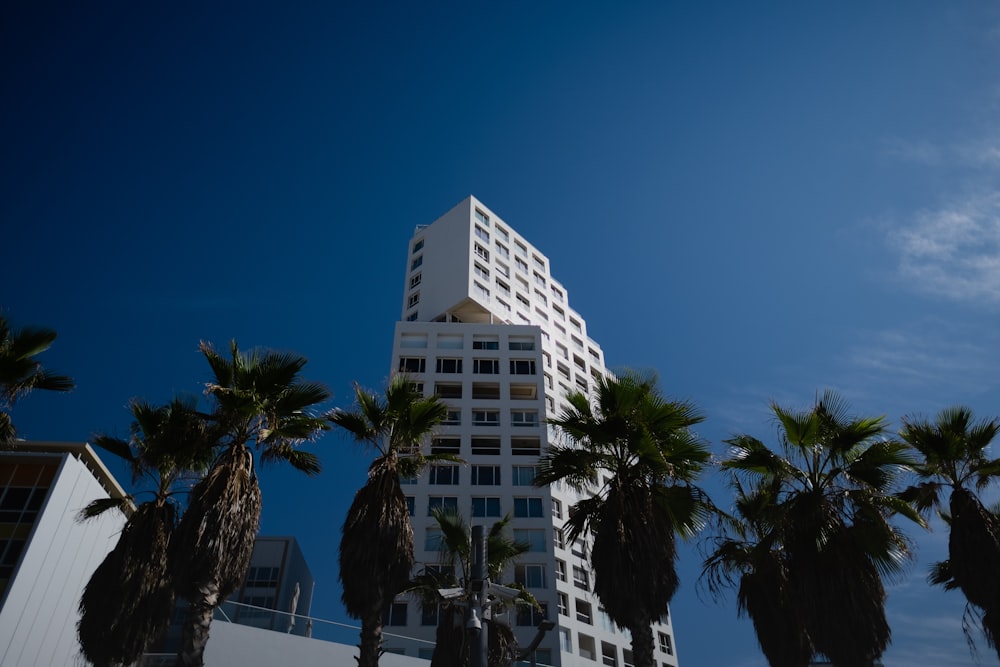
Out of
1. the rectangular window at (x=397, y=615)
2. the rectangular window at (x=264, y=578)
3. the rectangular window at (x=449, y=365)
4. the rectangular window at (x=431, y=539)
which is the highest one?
the rectangular window at (x=449, y=365)

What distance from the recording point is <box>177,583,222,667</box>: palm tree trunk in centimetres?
1334

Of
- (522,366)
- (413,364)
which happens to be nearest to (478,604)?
(413,364)

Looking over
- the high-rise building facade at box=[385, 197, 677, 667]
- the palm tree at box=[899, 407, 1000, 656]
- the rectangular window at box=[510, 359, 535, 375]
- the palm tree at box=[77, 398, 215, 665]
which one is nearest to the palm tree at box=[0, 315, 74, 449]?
the palm tree at box=[77, 398, 215, 665]

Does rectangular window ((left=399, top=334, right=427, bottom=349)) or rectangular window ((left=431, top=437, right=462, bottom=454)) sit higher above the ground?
rectangular window ((left=399, top=334, right=427, bottom=349))

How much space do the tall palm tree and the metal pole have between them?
10.9 ft

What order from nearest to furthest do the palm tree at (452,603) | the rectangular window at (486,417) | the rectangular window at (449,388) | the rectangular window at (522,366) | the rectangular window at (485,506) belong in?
the palm tree at (452,603) < the rectangular window at (485,506) < the rectangular window at (486,417) < the rectangular window at (449,388) < the rectangular window at (522,366)

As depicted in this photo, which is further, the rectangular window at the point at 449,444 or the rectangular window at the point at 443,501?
the rectangular window at the point at 449,444

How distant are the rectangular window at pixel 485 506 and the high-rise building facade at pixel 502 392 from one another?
0.08 m

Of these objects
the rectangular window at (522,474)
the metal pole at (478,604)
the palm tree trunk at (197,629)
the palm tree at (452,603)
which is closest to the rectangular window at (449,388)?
the rectangular window at (522,474)

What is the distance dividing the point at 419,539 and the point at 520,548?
2804 centimetres

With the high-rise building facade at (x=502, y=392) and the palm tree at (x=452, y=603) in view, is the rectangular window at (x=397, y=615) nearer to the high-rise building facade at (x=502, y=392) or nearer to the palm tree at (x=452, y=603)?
the high-rise building facade at (x=502, y=392)

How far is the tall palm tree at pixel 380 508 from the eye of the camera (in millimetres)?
15305

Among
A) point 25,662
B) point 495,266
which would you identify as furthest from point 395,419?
point 495,266

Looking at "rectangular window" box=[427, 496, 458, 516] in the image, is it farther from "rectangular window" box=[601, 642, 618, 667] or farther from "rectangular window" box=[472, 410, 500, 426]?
"rectangular window" box=[601, 642, 618, 667]
